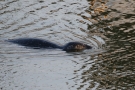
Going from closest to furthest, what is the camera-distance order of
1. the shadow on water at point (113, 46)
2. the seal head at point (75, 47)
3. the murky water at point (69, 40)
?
the shadow on water at point (113, 46) → the murky water at point (69, 40) → the seal head at point (75, 47)

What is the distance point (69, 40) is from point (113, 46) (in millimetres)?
1414

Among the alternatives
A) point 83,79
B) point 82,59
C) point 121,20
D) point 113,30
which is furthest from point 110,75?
point 121,20

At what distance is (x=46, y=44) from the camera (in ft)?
42.3

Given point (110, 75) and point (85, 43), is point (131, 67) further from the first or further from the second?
point (85, 43)

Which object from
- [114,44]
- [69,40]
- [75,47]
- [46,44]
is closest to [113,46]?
[114,44]

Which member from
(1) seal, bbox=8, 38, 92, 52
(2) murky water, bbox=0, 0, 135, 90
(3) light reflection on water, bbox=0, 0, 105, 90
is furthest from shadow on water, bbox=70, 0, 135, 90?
(1) seal, bbox=8, 38, 92, 52

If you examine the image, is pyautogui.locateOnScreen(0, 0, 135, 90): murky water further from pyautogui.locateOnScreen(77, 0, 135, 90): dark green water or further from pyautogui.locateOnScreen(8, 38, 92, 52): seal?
pyautogui.locateOnScreen(8, 38, 92, 52): seal

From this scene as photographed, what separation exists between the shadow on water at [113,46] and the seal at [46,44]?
2.36 ft

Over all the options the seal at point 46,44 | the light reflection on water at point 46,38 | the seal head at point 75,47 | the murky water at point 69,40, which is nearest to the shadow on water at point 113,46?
the murky water at point 69,40

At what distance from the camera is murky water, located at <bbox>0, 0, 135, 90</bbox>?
1030 cm

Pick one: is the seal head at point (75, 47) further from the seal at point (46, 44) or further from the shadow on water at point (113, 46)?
the shadow on water at point (113, 46)

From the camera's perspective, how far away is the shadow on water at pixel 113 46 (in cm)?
1019

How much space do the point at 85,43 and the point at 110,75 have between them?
2582 millimetres

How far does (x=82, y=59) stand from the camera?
1178cm
